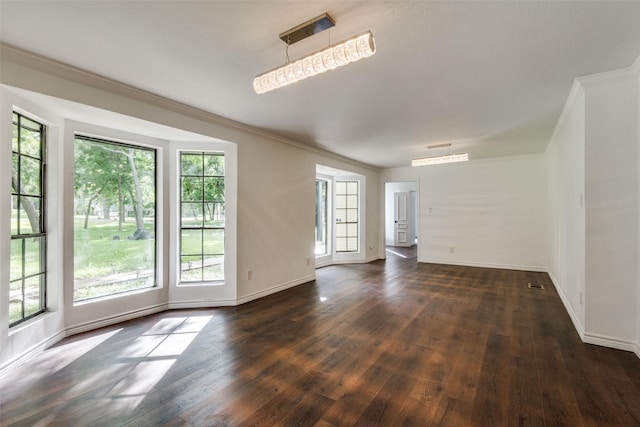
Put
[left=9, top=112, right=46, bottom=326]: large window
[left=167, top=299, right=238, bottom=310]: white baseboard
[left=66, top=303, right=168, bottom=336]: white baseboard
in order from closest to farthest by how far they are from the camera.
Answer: [left=9, top=112, right=46, bottom=326]: large window
[left=66, top=303, right=168, bottom=336]: white baseboard
[left=167, top=299, right=238, bottom=310]: white baseboard

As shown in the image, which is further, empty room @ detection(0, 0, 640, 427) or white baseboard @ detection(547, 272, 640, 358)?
white baseboard @ detection(547, 272, 640, 358)

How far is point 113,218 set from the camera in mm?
3355

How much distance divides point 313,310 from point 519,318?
2.48 meters

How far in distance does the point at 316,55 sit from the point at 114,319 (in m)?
3.55

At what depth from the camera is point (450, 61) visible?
88.0 inches

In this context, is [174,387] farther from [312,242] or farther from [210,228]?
[312,242]

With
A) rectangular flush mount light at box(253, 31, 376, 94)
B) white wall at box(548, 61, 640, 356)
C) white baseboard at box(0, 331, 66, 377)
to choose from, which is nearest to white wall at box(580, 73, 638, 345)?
white wall at box(548, 61, 640, 356)

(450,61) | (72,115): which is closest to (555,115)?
(450,61)

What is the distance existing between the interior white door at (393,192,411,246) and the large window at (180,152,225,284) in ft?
25.2

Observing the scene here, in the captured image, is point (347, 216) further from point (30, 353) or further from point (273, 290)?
point (30, 353)

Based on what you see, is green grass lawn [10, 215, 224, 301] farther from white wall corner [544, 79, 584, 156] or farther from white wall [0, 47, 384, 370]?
white wall corner [544, 79, 584, 156]

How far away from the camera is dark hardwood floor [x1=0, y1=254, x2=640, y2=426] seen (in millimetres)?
1791

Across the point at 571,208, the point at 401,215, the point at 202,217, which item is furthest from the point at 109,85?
the point at 401,215

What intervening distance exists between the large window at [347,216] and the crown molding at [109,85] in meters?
3.20
